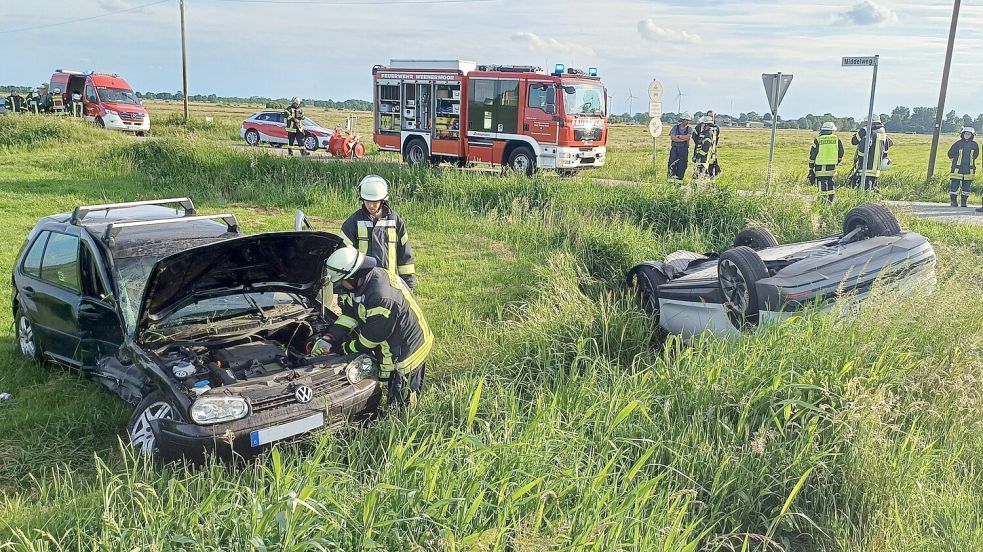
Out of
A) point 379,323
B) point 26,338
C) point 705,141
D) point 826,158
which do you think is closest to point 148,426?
point 379,323

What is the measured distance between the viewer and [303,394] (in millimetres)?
4125

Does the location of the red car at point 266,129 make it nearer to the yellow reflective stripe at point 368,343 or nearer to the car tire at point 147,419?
the yellow reflective stripe at point 368,343

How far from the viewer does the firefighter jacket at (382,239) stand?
5988mm

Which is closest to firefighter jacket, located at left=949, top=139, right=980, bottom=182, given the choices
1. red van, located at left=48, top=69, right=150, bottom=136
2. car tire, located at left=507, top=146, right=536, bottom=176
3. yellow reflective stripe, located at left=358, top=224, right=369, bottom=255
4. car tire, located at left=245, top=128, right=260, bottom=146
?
car tire, located at left=507, top=146, right=536, bottom=176

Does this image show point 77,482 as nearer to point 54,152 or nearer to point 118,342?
point 118,342

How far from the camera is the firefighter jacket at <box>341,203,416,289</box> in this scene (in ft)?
19.6

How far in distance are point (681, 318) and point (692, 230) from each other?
151 inches

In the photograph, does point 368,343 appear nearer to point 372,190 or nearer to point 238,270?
point 238,270

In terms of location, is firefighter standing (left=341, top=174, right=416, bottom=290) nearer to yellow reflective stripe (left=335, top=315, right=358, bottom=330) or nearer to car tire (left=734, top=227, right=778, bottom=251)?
yellow reflective stripe (left=335, top=315, right=358, bottom=330)

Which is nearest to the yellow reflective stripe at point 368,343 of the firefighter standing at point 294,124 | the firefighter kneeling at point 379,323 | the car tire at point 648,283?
the firefighter kneeling at point 379,323

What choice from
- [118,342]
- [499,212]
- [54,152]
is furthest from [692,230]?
[54,152]

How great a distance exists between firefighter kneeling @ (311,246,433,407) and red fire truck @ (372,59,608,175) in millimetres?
11681

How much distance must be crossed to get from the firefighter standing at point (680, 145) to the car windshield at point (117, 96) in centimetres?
2289

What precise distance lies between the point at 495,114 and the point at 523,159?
4.46 ft
